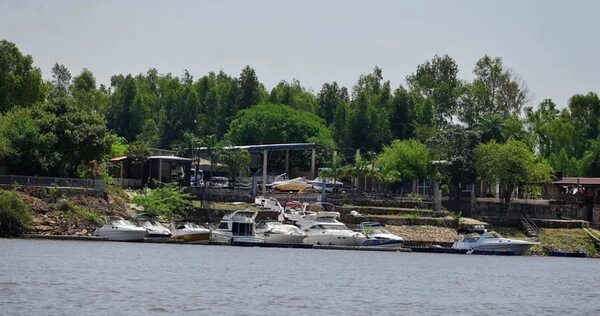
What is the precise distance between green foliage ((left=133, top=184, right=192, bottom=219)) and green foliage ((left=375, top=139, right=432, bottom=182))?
26.8 metres

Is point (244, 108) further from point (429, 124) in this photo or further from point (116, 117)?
point (429, 124)

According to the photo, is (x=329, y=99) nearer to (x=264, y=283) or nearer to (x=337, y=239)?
(x=337, y=239)

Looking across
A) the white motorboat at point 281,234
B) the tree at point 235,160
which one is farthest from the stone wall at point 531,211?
the tree at point 235,160

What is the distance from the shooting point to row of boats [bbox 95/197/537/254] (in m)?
80.6

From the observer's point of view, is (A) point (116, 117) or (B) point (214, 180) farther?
(A) point (116, 117)

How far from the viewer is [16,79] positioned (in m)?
113

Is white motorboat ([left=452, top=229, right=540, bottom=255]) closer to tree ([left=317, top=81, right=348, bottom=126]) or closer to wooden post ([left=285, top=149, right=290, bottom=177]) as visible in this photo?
wooden post ([left=285, top=149, right=290, bottom=177])

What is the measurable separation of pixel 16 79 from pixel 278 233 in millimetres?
41228

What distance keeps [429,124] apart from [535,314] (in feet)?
301

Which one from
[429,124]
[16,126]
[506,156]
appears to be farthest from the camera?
[429,124]

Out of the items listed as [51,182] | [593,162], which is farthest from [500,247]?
[593,162]

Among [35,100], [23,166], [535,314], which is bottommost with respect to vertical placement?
[535,314]

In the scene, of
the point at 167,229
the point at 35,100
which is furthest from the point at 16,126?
the point at 35,100

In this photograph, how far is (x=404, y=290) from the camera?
51281mm
